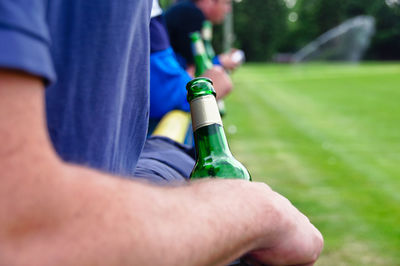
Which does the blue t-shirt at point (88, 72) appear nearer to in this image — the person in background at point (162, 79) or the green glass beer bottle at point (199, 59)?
the person in background at point (162, 79)

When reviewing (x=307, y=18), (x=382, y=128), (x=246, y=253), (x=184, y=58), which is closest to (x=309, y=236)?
(x=246, y=253)

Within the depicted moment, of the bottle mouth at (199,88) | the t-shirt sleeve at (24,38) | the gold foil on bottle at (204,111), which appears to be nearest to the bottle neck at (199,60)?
the bottle mouth at (199,88)

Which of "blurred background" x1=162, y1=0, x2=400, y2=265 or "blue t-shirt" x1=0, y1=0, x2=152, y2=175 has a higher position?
"blue t-shirt" x1=0, y1=0, x2=152, y2=175

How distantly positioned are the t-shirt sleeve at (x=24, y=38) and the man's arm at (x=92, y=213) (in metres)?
0.02

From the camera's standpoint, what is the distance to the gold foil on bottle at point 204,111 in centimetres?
118

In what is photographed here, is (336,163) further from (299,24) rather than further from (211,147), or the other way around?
(299,24)

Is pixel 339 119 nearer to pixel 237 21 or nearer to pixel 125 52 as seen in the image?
pixel 125 52

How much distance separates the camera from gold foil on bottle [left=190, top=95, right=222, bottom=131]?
118 cm

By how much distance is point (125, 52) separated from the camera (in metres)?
0.98

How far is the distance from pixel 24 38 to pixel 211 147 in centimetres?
65

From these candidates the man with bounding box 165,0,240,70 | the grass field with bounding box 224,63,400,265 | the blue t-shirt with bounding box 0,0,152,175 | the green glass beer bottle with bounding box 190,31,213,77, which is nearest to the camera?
the blue t-shirt with bounding box 0,0,152,175

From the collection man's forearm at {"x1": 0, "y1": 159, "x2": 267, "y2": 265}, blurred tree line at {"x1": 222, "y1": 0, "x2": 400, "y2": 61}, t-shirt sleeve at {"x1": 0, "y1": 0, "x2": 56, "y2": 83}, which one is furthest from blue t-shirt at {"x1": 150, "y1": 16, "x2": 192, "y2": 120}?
blurred tree line at {"x1": 222, "y1": 0, "x2": 400, "y2": 61}

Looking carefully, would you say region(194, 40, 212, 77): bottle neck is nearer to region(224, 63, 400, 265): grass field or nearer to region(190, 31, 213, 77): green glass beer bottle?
region(190, 31, 213, 77): green glass beer bottle

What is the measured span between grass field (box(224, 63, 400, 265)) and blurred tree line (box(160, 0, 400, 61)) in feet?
134
